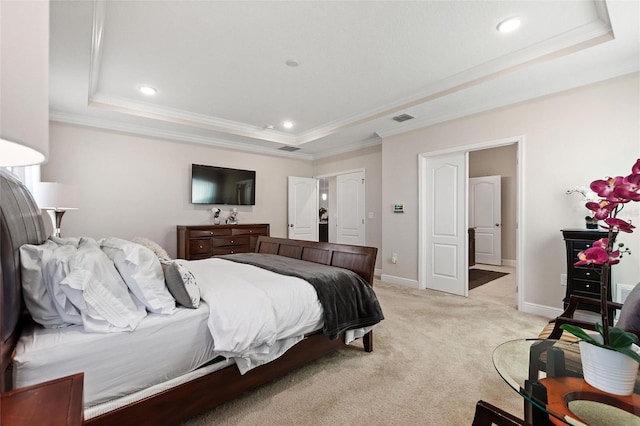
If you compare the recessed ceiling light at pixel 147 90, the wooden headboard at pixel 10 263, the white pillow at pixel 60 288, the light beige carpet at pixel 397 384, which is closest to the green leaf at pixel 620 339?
the light beige carpet at pixel 397 384

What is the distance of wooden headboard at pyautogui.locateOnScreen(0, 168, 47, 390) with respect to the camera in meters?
1.00

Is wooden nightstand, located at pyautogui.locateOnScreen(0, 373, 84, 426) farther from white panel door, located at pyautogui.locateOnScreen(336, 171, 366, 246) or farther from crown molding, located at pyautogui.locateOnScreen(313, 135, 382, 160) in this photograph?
white panel door, located at pyautogui.locateOnScreen(336, 171, 366, 246)

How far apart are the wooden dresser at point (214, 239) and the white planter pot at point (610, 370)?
4.65m

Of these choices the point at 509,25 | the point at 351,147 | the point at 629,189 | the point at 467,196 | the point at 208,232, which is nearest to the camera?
the point at 629,189

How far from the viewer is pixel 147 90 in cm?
362

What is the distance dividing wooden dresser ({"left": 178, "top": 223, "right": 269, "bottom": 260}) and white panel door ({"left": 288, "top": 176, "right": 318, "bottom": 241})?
1.08 meters

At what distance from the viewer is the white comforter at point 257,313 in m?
1.57

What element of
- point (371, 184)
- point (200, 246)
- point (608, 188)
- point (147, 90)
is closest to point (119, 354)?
point (608, 188)

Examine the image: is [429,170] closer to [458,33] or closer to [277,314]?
Answer: [458,33]

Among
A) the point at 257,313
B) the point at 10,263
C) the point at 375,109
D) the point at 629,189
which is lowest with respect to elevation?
the point at 257,313

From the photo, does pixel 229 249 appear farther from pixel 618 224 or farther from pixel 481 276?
pixel 618 224

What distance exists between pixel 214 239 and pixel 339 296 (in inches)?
130

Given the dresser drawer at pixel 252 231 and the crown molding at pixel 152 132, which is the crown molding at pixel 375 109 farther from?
the dresser drawer at pixel 252 231

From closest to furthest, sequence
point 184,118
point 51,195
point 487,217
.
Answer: point 51,195, point 184,118, point 487,217
